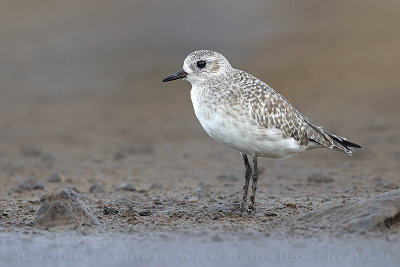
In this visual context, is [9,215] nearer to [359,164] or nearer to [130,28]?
[359,164]

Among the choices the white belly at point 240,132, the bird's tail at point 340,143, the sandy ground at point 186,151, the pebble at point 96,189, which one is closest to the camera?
the sandy ground at point 186,151

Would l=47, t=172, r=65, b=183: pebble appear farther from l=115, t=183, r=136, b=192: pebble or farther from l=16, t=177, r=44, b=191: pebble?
l=115, t=183, r=136, b=192: pebble

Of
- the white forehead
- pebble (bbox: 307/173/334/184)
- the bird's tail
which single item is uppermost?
the white forehead

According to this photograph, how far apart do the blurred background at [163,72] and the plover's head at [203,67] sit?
11.5 ft

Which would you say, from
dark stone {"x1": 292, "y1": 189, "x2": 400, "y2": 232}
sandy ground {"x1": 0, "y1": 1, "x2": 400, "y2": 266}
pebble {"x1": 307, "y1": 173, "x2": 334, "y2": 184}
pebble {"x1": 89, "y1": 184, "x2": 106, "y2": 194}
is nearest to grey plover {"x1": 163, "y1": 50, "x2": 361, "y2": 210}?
sandy ground {"x1": 0, "y1": 1, "x2": 400, "y2": 266}

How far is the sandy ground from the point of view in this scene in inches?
291

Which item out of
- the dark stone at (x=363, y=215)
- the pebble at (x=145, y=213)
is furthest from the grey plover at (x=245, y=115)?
the dark stone at (x=363, y=215)

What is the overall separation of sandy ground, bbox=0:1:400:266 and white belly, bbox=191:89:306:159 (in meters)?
0.76

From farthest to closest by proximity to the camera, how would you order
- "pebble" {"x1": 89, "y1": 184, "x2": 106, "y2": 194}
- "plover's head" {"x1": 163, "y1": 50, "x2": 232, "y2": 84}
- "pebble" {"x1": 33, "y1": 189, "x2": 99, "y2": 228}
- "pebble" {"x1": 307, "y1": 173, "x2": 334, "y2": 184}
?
"pebble" {"x1": 307, "y1": 173, "x2": 334, "y2": 184}
"pebble" {"x1": 89, "y1": 184, "x2": 106, "y2": 194}
"plover's head" {"x1": 163, "y1": 50, "x2": 232, "y2": 84}
"pebble" {"x1": 33, "y1": 189, "x2": 99, "y2": 228}

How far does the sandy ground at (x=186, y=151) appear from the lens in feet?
24.3

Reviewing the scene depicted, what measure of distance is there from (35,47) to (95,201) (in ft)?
44.1

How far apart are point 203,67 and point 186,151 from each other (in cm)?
550

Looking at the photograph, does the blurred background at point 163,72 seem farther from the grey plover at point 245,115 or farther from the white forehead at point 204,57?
the white forehead at point 204,57

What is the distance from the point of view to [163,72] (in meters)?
20.2
